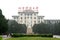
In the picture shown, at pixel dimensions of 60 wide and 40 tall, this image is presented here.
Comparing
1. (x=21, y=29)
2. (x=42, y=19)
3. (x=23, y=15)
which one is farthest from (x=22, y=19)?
(x=21, y=29)

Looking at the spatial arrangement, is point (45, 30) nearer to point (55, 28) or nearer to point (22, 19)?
point (55, 28)

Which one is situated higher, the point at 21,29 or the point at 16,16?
the point at 16,16

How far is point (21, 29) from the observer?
224 feet

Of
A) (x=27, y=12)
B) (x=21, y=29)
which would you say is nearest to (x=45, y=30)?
(x=21, y=29)

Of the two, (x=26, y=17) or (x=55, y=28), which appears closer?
(x=55, y=28)

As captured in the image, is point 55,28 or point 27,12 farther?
point 27,12

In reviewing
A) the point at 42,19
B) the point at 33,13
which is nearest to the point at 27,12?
the point at 33,13

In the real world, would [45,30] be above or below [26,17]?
below

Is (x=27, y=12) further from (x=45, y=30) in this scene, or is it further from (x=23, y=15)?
(x=45, y=30)

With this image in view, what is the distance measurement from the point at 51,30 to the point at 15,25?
1214cm

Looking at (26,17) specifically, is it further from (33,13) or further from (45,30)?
(45,30)

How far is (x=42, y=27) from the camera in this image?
66500mm

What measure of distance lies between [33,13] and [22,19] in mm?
6132

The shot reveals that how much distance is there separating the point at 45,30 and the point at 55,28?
390 centimetres
